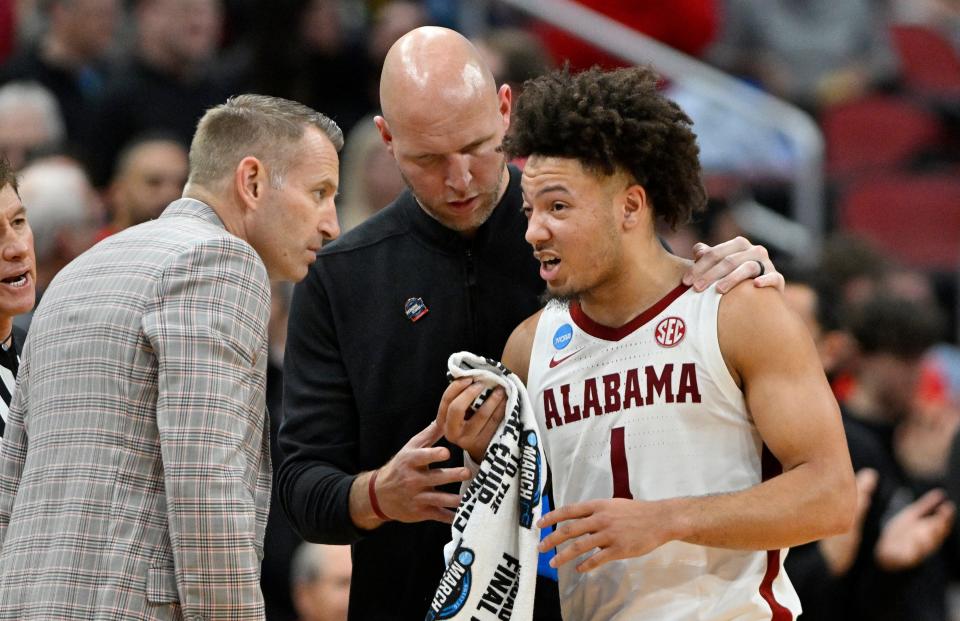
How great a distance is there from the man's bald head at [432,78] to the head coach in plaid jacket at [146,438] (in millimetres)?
780

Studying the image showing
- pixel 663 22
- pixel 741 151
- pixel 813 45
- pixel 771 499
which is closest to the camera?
pixel 771 499

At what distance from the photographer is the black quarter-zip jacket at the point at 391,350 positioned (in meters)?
4.34

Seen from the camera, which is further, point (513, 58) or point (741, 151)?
point (741, 151)

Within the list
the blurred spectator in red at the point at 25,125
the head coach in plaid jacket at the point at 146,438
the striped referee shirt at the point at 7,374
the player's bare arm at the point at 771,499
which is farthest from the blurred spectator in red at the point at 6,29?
the player's bare arm at the point at 771,499

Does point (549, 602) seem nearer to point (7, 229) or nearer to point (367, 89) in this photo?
point (7, 229)

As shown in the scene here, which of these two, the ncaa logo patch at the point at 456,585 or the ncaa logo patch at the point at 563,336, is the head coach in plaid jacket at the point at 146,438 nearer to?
the ncaa logo patch at the point at 456,585

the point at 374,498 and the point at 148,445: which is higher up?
the point at 148,445

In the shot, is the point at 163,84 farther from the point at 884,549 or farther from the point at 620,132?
the point at 620,132

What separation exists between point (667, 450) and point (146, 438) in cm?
126

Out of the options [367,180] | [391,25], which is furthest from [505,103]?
[391,25]

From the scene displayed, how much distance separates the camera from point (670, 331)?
12.5ft

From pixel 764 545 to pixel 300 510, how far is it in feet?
4.43

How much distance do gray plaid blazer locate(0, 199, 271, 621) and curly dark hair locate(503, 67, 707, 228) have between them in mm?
817

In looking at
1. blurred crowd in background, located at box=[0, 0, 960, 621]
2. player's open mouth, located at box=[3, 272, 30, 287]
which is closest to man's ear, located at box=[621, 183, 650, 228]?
player's open mouth, located at box=[3, 272, 30, 287]
